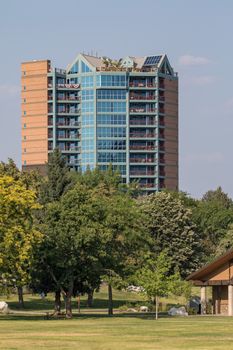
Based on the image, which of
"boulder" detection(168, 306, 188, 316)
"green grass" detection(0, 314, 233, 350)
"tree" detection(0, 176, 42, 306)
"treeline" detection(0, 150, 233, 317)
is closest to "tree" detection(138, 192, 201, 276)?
"boulder" detection(168, 306, 188, 316)

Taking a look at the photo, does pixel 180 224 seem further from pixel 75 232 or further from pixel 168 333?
pixel 168 333

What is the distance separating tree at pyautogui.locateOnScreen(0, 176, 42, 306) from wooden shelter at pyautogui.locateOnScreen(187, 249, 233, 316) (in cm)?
2135

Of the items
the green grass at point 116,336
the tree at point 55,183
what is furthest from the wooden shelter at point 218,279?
the tree at point 55,183

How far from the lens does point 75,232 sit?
274 ft

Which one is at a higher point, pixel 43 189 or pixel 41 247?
pixel 43 189

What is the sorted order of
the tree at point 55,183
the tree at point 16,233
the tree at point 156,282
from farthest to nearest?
1. the tree at point 55,183
2. the tree at point 156,282
3. the tree at point 16,233

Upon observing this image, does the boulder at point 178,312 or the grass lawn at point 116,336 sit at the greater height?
the boulder at point 178,312

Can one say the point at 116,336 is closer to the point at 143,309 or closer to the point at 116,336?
the point at 116,336

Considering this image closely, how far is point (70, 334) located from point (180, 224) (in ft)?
245

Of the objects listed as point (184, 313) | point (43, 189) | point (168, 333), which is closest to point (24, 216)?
point (184, 313)

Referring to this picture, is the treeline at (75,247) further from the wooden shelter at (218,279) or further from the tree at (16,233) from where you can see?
the wooden shelter at (218,279)

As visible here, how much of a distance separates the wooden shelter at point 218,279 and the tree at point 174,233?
25.2 m

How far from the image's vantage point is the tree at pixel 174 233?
127m

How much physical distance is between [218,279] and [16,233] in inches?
995
